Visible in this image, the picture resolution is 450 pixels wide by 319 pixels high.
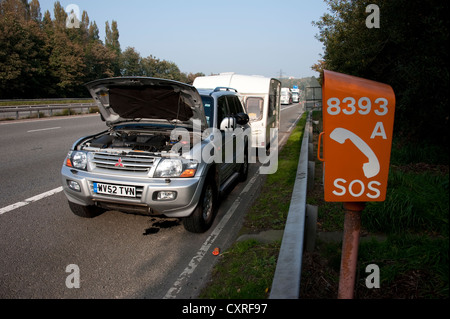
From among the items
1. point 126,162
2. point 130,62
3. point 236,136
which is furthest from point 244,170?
point 130,62

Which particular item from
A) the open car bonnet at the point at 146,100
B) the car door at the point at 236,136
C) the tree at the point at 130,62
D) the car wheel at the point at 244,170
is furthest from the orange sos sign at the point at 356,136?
the tree at the point at 130,62

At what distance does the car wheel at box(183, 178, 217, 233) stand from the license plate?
0.81 m

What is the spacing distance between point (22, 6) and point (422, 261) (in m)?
100

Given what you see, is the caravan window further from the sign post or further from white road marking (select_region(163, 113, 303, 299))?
the sign post

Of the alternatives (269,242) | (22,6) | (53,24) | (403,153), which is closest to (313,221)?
(269,242)

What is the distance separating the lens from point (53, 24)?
74.8 meters

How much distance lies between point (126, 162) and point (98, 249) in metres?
1.05

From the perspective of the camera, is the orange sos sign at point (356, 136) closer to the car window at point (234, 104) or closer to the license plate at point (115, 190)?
the license plate at point (115, 190)

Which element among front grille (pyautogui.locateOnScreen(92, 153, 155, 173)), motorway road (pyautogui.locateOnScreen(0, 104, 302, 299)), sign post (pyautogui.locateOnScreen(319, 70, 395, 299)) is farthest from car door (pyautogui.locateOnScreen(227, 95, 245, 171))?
sign post (pyautogui.locateOnScreen(319, 70, 395, 299))

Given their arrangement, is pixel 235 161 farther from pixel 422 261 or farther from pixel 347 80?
pixel 347 80

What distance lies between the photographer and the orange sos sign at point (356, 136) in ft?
6.44

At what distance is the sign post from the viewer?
1.96 m

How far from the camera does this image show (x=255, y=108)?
10.6m

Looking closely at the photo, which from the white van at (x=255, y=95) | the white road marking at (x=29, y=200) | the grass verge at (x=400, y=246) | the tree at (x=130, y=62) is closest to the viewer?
the grass verge at (x=400, y=246)
